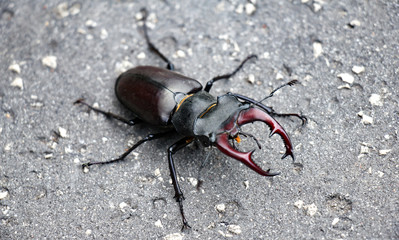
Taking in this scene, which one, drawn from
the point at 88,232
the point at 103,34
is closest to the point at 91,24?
the point at 103,34

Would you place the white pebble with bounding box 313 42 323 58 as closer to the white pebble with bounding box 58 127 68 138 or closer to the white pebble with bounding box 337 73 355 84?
the white pebble with bounding box 337 73 355 84

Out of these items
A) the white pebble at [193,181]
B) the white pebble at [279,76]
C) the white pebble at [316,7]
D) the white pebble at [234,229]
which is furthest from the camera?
the white pebble at [316,7]

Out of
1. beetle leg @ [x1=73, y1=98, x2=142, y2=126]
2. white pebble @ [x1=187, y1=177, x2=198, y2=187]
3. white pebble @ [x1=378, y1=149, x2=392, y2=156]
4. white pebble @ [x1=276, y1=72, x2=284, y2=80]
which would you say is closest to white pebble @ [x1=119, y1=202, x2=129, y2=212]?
white pebble @ [x1=187, y1=177, x2=198, y2=187]

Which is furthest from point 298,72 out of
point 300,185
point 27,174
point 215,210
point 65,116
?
point 27,174

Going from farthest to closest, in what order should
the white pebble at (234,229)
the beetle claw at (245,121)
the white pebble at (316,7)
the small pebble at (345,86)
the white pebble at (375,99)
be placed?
the white pebble at (316,7), the small pebble at (345,86), the white pebble at (375,99), the white pebble at (234,229), the beetle claw at (245,121)

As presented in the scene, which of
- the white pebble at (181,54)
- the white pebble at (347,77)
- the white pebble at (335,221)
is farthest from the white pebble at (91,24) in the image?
the white pebble at (335,221)

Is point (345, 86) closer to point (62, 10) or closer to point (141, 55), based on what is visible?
point (141, 55)

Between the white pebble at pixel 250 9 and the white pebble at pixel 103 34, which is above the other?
the white pebble at pixel 250 9

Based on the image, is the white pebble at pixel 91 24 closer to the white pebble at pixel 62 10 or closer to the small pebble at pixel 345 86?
the white pebble at pixel 62 10
